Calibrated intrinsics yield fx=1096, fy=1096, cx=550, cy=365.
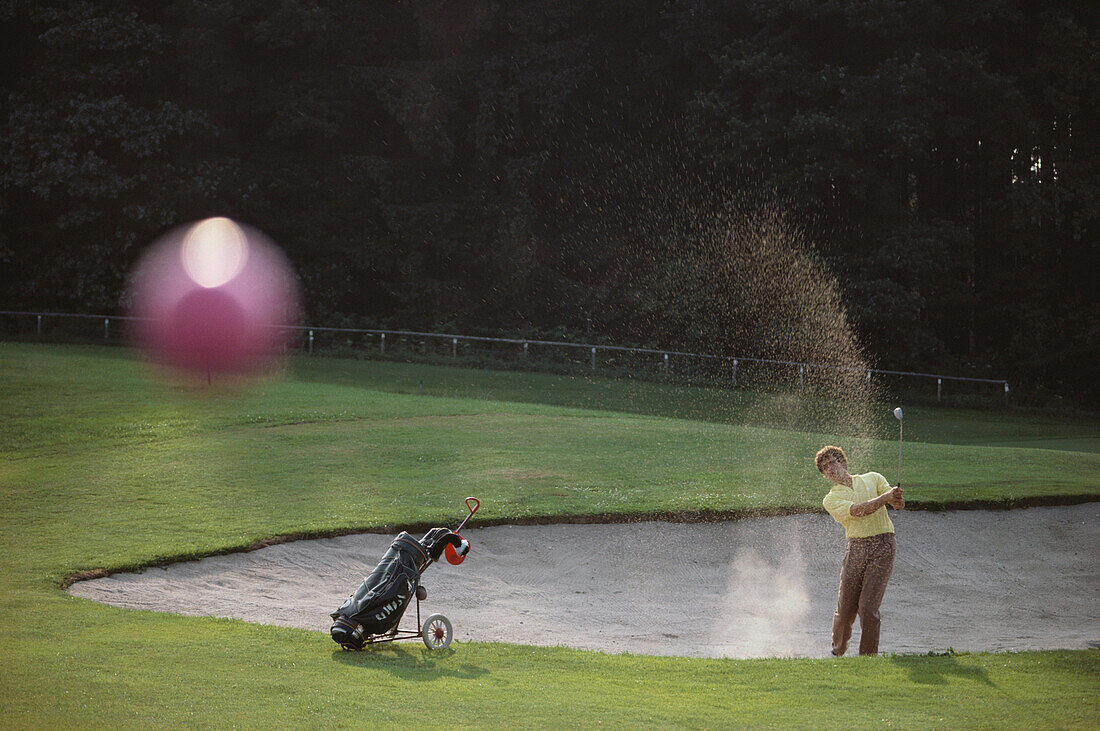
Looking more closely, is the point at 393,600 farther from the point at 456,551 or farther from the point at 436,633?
the point at 456,551

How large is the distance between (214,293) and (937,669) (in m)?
37.2

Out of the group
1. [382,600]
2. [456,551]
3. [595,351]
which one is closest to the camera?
[382,600]

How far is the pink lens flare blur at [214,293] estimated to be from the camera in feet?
123

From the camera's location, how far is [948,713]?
743cm

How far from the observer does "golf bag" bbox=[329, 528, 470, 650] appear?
29.3ft

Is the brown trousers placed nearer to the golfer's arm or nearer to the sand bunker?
the golfer's arm

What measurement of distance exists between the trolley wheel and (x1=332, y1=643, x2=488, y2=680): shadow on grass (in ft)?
0.21

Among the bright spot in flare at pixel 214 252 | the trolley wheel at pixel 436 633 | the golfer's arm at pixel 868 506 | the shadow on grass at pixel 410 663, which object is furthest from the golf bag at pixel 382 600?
the bright spot in flare at pixel 214 252

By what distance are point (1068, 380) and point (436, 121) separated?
25.9m

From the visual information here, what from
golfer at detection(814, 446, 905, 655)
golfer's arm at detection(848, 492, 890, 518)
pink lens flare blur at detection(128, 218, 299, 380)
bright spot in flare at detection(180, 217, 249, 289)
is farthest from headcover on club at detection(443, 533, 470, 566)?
bright spot in flare at detection(180, 217, 249, 289)

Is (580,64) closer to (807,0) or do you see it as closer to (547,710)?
(807,0)

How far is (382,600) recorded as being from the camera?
8.95 metres

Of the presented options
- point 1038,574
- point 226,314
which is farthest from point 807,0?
point 1038,574

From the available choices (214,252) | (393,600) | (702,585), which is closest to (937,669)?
(393,600)
